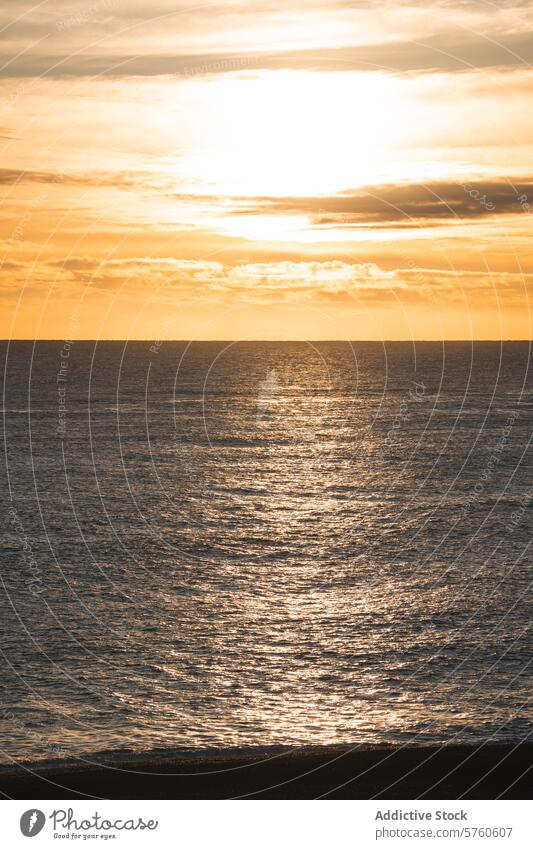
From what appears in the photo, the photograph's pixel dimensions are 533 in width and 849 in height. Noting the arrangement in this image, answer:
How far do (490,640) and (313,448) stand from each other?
4162 inches

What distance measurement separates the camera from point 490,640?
65.9 meters

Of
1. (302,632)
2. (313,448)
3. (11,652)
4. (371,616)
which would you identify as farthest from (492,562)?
(313,448)

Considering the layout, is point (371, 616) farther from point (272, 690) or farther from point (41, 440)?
point (41, 440)
